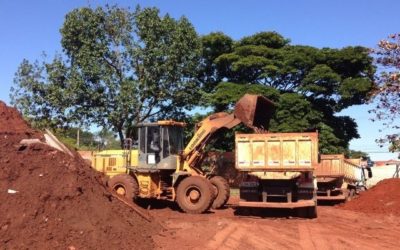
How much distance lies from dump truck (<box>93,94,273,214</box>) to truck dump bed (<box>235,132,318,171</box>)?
134 centimetres

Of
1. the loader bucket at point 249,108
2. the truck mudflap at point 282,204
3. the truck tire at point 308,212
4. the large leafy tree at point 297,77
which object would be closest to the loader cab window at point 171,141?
the loader bucket at point 249,108

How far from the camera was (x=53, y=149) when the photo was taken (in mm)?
11430

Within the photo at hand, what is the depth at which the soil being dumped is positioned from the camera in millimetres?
8586

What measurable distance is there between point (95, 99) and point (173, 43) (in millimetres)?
5256

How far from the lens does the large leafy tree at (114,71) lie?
91.9 ft

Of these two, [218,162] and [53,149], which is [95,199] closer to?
[53,149]

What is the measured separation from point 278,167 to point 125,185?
5225 mm

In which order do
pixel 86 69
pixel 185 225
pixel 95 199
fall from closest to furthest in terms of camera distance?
pixel 95 199
pixel 185 225
pixel 86 69

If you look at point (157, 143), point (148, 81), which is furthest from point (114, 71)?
point (157, 143)

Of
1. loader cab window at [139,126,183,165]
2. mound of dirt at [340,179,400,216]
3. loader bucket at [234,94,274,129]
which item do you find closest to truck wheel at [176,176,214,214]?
loader cab window at [139,126,183,165]

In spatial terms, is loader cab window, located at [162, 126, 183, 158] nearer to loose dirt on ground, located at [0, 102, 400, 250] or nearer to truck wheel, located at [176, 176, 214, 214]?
truck wheel, located at [176, 176, 214, 214]

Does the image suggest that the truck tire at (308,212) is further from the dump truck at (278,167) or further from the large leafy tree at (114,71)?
the large leafy tree at (114,71)

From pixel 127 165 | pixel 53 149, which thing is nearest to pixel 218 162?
pixel 127 165

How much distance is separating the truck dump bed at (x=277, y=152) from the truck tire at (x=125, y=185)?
3681 mm
